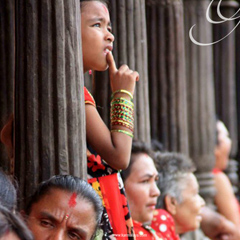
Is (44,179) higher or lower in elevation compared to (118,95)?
lower

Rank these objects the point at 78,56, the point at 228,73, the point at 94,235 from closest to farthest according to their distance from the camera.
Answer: the point at 94,235 → the point at 78,56 → the point at 228,73

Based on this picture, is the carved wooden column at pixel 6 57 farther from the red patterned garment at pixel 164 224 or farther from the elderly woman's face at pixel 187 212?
the elderly woman's face at pixel 187 212

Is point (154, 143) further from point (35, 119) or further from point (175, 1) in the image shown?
point (35, 119)

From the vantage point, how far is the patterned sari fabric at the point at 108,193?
126 inches

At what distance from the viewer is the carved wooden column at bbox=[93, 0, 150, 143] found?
12.0 feet

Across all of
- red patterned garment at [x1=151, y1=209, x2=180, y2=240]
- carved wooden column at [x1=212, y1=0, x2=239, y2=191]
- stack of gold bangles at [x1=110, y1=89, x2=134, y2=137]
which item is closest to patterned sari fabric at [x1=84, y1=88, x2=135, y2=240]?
stack of gold bangles at [x1=110, y1=89, x2=134, y2=137]

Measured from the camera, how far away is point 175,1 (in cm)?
538

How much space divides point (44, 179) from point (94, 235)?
12.1 inches

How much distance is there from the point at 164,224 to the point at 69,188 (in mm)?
1590

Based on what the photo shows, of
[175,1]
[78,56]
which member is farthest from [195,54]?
[78,56]

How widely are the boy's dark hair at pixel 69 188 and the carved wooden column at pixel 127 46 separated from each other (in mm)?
Result: 862

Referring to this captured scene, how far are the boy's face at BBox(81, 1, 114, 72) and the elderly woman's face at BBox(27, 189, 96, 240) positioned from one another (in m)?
0.68

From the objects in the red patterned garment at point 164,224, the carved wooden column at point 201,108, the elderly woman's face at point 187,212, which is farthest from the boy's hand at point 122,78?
the carved wooden column at point 201,108

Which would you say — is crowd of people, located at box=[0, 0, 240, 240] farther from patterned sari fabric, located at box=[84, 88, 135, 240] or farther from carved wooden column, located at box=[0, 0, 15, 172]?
carved wooden column, located at box=[0, 0, 15, 172]
